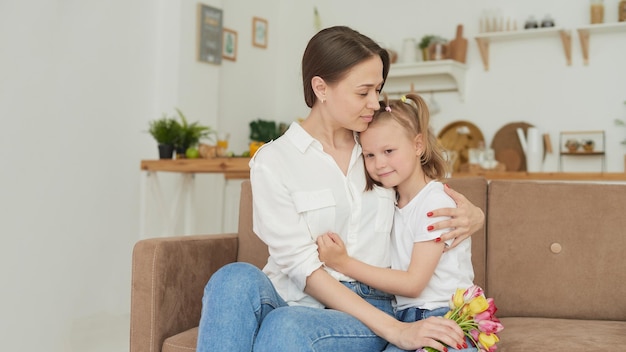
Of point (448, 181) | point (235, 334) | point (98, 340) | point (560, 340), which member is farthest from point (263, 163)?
point (98, 340)

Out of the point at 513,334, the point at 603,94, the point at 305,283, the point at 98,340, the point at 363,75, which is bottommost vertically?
the point at 98,340

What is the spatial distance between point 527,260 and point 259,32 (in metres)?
3.79

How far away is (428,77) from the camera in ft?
16.9

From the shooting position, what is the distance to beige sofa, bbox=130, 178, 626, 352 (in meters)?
2.03

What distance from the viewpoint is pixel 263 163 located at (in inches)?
71.3

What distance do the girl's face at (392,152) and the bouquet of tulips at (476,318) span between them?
1.14 ft

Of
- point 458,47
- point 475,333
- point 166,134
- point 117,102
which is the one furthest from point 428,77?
point 475,333

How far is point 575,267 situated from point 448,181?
1.49 ft

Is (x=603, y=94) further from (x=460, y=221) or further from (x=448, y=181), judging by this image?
(x=460, y=221)

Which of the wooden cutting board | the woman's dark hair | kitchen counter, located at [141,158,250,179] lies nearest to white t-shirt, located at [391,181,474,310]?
the woman's dark hair

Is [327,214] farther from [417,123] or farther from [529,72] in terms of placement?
[529,72]

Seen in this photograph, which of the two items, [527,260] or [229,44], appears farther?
[229,44]

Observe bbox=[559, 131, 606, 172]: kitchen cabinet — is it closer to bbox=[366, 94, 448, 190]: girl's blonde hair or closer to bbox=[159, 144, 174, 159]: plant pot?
bbox=[159, 144, 174, 159]: plant pot

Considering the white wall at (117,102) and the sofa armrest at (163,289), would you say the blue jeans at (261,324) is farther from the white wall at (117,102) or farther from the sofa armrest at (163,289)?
the white wall at (117,102)
